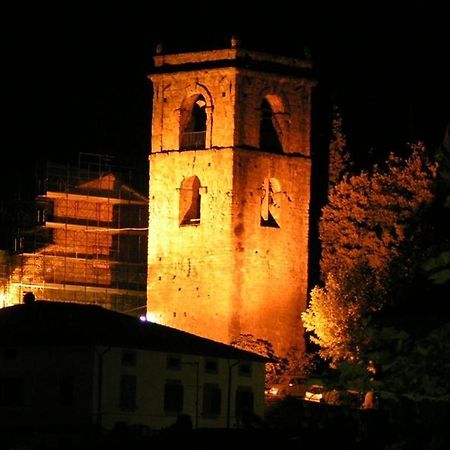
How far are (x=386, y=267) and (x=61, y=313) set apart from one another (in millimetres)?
9788

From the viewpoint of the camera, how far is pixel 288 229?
45406 mm

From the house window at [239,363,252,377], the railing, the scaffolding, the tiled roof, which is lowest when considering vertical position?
the house window at [239,363,252,377]

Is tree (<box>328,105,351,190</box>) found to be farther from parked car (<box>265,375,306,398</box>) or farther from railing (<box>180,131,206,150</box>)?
parked car (<box>265,375,306,398</box>)

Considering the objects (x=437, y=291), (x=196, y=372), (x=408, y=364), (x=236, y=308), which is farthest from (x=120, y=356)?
(x=408, y=364)

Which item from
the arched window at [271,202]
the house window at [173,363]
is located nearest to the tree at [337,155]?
the arched window at [271,202]

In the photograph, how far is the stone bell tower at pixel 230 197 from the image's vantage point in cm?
4450

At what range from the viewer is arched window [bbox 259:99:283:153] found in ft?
151

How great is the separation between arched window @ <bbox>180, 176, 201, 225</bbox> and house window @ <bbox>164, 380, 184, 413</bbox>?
861cm

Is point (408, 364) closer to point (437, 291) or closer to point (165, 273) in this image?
point (437, 291)

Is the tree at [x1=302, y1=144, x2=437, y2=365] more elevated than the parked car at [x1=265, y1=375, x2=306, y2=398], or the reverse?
the tree at [x1=302, y1=144, x2=437, y2=365]

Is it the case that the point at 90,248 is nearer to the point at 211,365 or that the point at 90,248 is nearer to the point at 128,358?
the point at 211,365

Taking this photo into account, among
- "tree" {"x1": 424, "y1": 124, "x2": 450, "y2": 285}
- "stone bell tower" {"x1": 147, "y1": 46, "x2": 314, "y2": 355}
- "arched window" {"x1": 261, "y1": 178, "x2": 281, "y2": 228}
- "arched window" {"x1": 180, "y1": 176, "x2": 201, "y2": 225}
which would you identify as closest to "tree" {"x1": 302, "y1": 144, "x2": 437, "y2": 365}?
"stone bell tower" {"x1": 147, "y1": 46, "x2": 314, "y2": 355}

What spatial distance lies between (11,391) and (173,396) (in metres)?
3.51

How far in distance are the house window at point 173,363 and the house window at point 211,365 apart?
2.73 ft
